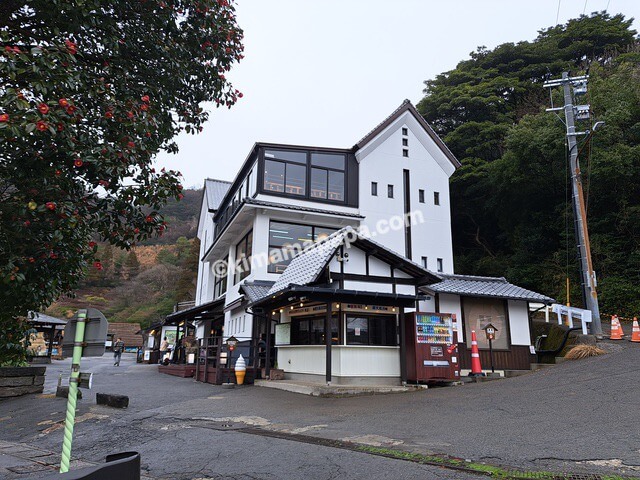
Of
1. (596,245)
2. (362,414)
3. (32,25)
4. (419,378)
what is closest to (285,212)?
(419,378)

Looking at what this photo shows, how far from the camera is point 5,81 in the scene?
5703 millimetres

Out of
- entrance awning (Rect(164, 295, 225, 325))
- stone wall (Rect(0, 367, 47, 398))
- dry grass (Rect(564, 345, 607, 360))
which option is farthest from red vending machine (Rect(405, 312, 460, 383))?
entrance awning (Rect(164, 295, 225, 325))

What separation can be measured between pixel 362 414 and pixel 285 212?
Result: 12117 mm

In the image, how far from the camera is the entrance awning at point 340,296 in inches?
488

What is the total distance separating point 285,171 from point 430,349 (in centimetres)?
1115

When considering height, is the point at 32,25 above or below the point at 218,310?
above

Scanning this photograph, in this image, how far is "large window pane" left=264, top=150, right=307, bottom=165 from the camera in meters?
20.6

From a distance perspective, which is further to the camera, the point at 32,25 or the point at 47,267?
the point at 32,25

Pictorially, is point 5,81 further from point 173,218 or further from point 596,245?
point 173,218

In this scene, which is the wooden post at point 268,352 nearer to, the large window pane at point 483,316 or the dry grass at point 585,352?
the large window pane at point 483,316

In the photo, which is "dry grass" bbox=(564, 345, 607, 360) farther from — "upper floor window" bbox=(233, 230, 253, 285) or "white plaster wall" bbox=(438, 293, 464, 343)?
"upper floor window" bbox=(233, 230, 253, 285)

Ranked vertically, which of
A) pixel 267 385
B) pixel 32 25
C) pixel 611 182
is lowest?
pixel 267 385

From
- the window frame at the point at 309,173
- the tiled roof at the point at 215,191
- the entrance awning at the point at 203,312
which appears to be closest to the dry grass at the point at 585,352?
the window frame at the point at 309,173

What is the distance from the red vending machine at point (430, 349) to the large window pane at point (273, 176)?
957 cm
